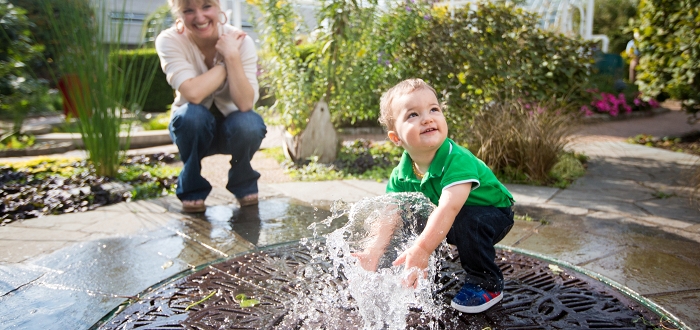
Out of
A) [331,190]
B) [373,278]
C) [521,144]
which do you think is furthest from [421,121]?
[521,144]

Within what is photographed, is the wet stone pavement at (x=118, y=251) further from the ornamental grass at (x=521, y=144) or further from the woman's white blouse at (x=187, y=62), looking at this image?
the ornamental grass at (x=521, y=144)

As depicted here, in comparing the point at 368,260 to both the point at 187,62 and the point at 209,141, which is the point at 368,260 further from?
the point at 187,62

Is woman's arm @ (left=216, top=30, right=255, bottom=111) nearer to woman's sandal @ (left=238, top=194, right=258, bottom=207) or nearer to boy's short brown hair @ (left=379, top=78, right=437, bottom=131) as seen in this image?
woman's sandal @ (left=238, top=194, right=258, bottom=207)

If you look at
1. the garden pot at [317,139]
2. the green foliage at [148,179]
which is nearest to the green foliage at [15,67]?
the green foliage at [148,179]

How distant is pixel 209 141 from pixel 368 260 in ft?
5.46

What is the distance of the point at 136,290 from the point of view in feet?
6.85

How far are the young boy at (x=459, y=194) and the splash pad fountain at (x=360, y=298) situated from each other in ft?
0.25

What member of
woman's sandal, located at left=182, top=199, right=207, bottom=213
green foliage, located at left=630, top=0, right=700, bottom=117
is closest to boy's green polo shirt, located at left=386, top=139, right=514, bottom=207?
woman's sandal, located at left=182, top=199, right=207, bottom=213

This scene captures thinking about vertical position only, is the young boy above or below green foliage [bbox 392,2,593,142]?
below

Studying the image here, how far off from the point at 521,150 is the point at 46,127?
712 centimetres

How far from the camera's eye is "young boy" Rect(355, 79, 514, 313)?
5.95 feet

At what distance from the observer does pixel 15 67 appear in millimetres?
6555

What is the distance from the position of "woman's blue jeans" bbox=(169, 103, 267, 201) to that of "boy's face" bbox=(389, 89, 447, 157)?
1499 mm

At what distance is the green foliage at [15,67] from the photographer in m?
6.35
